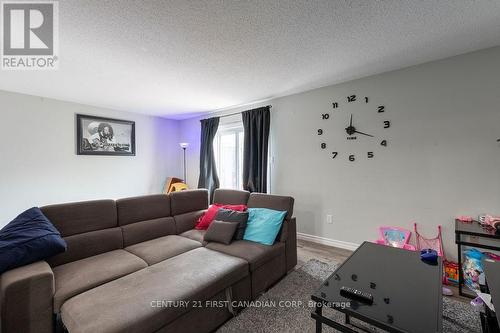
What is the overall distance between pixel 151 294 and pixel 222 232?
37.2 inches

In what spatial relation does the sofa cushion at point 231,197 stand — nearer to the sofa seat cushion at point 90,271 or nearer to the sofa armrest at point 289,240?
the sofa armrest at point 289,240

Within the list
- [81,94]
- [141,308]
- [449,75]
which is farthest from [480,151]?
→ [81,94]

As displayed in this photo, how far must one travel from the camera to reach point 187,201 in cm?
285

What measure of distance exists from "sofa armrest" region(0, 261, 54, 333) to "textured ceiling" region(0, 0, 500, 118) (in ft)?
5.93

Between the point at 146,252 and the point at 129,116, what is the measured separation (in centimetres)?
338

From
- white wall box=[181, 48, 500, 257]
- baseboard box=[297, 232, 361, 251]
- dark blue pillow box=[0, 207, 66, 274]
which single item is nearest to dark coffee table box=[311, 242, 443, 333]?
white wall box=[181, 48, 500, 257]

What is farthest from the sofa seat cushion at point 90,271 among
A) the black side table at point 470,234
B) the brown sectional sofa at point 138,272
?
the black side table at point 470,234

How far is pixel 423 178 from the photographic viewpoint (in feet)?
7.93

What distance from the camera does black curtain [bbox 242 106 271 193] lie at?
3637mm

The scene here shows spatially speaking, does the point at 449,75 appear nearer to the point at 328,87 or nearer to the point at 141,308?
the point at 328,87

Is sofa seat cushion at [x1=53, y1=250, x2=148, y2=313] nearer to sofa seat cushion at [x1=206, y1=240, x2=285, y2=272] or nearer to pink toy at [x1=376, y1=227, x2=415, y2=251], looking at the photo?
sofa seat cushion at [x1=206, y1=240, x2=285, y2=272]

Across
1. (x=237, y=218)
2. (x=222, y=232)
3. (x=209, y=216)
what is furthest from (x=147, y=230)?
(x=237, y=218)

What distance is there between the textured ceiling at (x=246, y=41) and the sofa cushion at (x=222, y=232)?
178cm

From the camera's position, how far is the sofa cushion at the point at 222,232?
85.3 inches
